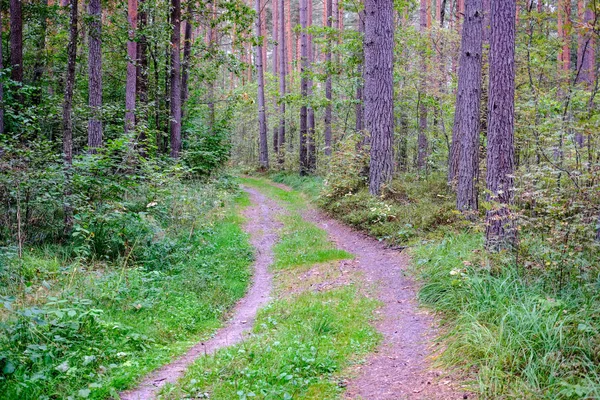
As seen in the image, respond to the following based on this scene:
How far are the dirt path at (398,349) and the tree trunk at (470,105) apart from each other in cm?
245

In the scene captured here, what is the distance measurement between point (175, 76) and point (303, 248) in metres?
9.38

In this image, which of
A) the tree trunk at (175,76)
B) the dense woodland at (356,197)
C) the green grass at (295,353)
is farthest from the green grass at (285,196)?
the green grass at (295,353)

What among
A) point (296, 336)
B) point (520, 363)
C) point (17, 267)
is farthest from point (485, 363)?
point (17, 267)

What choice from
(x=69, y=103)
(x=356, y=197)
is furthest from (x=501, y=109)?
(x=69, y=103)

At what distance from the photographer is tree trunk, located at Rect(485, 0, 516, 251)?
20.6 ft

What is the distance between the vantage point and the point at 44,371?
4.12m

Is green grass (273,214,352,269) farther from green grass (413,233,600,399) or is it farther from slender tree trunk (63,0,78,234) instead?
slender tree trunk (63,0,78,234)

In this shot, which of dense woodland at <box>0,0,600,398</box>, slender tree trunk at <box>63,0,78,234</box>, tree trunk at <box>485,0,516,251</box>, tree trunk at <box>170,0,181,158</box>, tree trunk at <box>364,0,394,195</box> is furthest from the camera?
tree trunk at <box>170,0,181,158</box>

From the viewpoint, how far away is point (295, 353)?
Answer: 183 inches

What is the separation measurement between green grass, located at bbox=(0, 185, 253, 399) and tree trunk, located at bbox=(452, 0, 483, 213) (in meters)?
5.23

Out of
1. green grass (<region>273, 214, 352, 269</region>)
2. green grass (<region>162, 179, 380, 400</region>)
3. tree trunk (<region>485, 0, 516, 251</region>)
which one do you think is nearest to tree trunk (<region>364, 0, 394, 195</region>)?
green grass (<region>273, 214, 352, 269</region>)

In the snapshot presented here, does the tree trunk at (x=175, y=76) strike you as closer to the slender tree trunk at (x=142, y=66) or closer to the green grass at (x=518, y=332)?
the slender tree trunk at (x=142, y=66)

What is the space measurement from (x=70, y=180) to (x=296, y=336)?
5.41 meters

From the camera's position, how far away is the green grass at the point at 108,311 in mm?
4141
